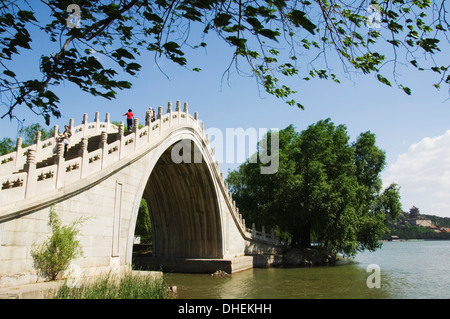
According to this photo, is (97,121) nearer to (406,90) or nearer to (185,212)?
(185,212)

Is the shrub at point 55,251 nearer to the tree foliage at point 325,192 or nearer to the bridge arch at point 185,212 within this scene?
the bridge arch at point 185,212

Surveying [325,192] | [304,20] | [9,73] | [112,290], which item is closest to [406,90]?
[304,20]

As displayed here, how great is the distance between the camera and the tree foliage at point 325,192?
26219 mm

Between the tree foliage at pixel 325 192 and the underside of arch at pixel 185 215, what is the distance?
234 inches

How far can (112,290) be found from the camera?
8828mm

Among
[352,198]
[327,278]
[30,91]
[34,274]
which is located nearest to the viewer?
[30,91]

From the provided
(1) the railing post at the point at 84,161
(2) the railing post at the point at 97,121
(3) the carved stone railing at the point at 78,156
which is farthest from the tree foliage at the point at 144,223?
(1) the railing post at the point at 84,161

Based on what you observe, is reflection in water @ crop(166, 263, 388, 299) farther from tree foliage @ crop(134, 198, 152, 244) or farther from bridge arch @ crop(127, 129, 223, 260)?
tree foliage @ crop(134, 198, 152, 244)

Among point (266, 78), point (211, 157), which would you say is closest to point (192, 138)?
point (211, 157)

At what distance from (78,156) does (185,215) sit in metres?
12.0

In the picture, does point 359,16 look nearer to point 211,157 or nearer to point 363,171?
point 211,157

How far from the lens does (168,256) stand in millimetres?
24672

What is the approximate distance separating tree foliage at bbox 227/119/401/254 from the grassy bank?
1758 cm
